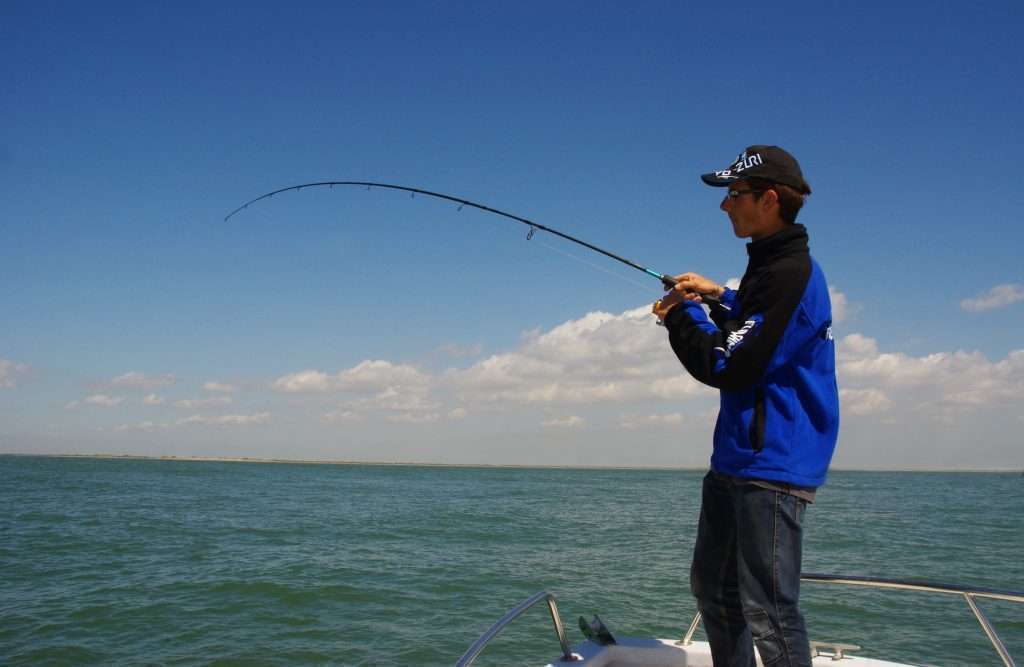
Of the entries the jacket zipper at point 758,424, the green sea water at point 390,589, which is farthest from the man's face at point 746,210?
the green sea water at point 390,589

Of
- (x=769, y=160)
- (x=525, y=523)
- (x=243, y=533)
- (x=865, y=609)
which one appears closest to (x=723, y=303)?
(x=769, y=160)

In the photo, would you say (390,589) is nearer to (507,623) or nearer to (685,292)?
(507,623)

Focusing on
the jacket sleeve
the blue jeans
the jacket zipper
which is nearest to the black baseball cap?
the jacket sleeve

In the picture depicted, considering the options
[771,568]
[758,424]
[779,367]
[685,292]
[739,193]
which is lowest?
[771,568]

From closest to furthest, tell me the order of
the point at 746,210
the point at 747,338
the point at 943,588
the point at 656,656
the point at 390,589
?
the point at 747,338, the point at 746,210, the point at 943,588, the point at 656,656, the point at 390,589

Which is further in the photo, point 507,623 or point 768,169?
point 507,623

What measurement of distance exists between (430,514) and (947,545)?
20.9 metres

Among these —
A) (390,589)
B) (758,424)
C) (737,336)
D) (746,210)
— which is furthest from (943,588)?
(390,589)

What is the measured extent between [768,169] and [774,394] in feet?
2.38

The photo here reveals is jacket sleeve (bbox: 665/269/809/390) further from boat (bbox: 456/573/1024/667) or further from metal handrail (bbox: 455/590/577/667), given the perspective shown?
boat (bbox: 456/573/1024/667)

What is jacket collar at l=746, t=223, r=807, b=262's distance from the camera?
221 cm

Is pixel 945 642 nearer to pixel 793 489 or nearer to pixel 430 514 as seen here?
pixel 793 489

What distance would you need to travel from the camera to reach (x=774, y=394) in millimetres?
2172

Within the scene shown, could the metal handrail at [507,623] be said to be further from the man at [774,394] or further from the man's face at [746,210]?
the man's face at [746,210]
